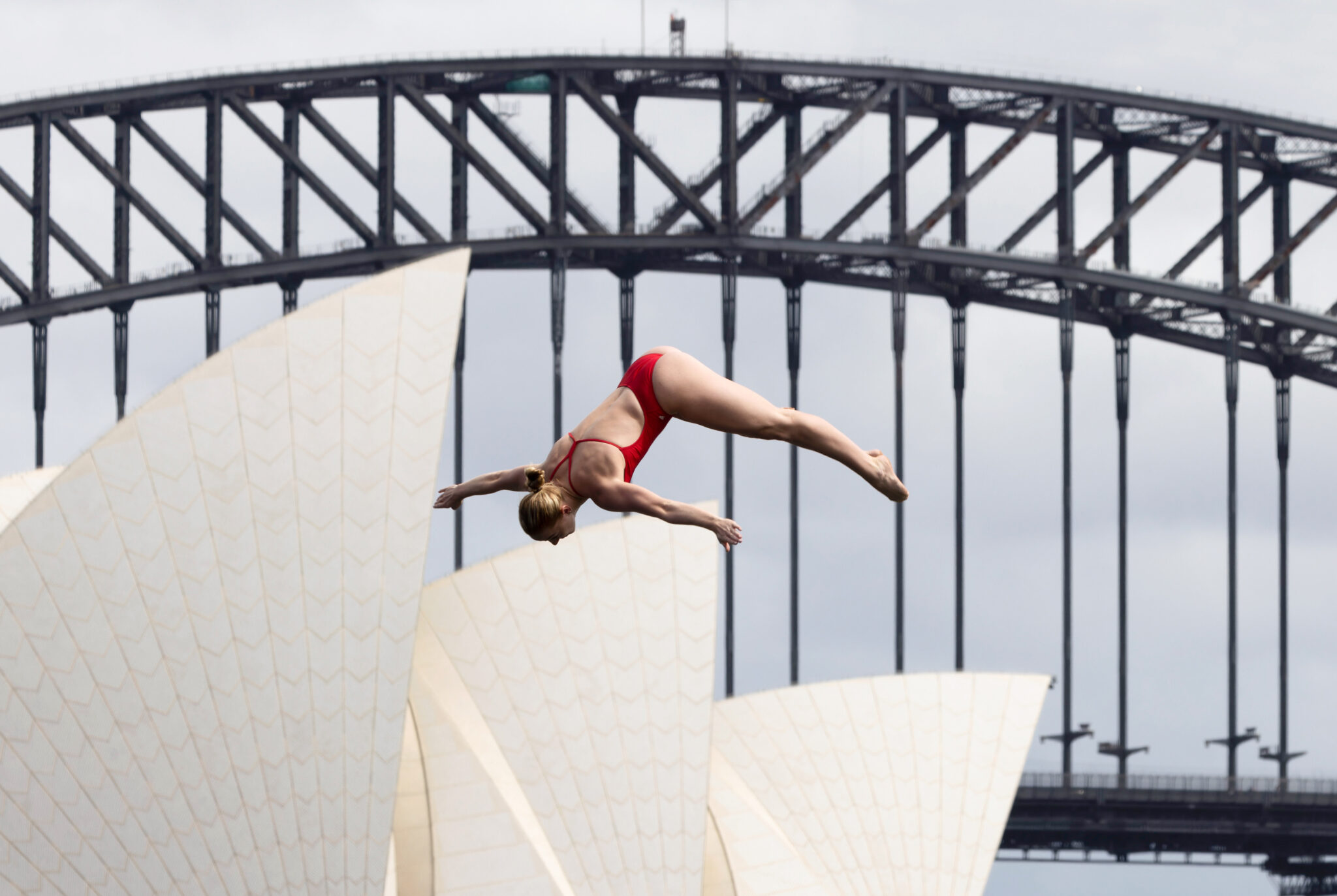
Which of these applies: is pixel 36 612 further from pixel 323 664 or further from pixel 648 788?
pixel 648 788

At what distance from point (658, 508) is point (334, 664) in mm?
32736

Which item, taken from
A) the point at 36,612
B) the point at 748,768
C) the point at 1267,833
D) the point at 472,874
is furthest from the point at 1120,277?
the point at 36,612

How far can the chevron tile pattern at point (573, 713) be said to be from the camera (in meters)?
53.0

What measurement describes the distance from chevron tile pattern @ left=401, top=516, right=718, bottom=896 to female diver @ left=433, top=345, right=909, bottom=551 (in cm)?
3378

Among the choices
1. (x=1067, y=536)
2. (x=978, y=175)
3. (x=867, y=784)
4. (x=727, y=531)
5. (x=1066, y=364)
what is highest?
(x=978, y=175)

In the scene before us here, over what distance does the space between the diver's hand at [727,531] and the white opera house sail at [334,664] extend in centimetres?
3234

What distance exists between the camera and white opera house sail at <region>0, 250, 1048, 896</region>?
163 ft

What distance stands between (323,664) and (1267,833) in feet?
157

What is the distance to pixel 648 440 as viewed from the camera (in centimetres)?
2019

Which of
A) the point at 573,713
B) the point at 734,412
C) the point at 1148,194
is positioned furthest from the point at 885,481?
the point at 1148,194

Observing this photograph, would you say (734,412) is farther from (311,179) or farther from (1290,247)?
(1290,247)

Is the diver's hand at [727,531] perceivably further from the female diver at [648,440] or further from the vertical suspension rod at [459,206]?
the vertical suspension rod at [459,206]

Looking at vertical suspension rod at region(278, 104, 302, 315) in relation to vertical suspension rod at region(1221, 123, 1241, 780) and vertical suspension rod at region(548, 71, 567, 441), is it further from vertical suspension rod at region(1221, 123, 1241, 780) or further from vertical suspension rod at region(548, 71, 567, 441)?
vertical suspension rod at region(1221, 123, 1241, 780)

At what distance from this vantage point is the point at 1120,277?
3334 inches
